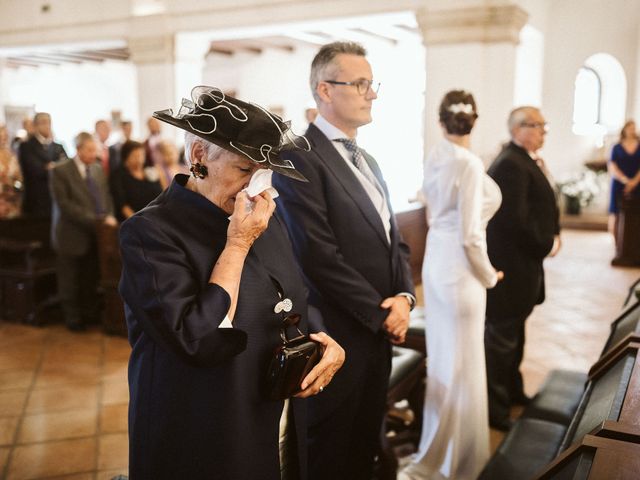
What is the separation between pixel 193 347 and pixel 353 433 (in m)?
1.09

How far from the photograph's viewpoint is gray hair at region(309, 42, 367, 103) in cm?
230

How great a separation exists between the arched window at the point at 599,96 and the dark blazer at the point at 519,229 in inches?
383

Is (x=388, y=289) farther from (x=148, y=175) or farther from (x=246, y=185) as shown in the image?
(x=148, y=175)

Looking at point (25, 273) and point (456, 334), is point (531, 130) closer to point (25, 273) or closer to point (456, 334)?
point (456, 334)

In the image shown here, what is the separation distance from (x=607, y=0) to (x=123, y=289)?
12.5m

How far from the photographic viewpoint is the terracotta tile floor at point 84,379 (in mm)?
3334

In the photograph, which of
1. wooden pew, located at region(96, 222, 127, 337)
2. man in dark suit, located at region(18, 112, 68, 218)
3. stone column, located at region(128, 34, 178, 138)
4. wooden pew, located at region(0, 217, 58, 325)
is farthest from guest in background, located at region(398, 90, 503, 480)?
Result: stone column, located at region(128, 34, 178, 138)

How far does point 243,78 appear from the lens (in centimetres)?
1564

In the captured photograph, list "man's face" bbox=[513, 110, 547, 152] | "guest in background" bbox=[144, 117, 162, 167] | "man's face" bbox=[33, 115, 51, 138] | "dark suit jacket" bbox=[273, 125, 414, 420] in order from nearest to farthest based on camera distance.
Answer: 1. "dark suit jacket" bbox=[273, 125, 414, 420]
2. "man's face" bbox=[513, 110, 547, 152]
3. "man's face" bbox=[33, 115, 51, 138]
4. "guest in background" bbox=[144, 117, 162, 167]

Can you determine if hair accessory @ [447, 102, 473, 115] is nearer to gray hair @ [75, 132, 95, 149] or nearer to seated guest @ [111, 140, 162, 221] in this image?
seated guest @ [111, 140, 162, 221]

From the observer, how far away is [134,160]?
5.48 meters

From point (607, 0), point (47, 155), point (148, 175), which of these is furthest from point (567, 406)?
point (607, 0)

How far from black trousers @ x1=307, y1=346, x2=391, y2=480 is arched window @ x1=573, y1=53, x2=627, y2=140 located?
11.3 m

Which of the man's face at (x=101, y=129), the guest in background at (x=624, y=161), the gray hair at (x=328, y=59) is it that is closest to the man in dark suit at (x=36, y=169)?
the man's face at (x=101, y=129)
